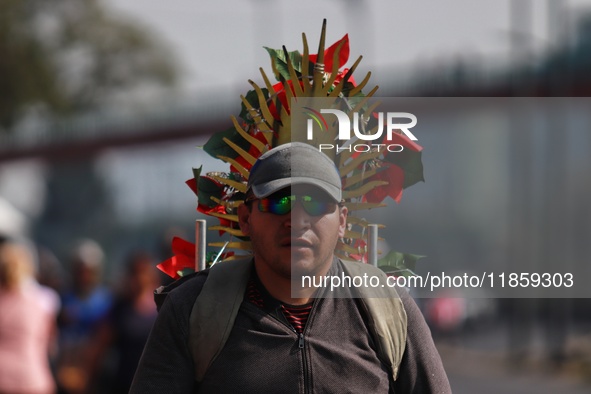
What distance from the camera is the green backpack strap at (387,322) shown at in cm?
284

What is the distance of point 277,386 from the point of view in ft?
9.13

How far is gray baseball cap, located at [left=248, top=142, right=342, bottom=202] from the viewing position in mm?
2844

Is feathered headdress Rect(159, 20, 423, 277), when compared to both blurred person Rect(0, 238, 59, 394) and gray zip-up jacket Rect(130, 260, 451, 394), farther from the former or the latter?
blurred person Rect(0, 238, 59, 394)

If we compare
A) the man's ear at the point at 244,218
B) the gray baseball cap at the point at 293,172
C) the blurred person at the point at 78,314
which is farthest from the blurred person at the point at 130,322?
the gray baseball cap at the point at 293,172

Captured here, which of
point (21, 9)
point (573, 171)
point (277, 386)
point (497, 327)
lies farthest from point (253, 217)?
point (21, 9)

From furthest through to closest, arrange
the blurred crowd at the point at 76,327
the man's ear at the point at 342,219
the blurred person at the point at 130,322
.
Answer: the blurred crowd at the point at 76,327
the blurred person at the point at 130,322
the man's ear at the point at 342,219

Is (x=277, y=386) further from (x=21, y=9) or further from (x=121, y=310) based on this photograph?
(x=21, y=9)

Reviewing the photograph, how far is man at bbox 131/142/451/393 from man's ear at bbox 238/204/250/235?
3cm

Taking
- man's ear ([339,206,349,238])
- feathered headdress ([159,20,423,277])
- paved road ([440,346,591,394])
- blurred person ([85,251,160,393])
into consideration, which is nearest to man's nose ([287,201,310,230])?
man's ear ([339,206,349,238])

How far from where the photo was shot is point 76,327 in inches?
342

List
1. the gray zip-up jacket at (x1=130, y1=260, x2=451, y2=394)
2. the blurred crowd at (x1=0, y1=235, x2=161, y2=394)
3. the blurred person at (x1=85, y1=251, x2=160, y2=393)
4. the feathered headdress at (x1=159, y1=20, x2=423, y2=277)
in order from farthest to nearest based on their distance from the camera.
→ the blurred crowd at (x1=0, y1=235, x2=161, y2=394) < the blurred person at (x1=85, y1=251, x2=160, y2=393) < the feathered headdress at (x1=159, y1=20, x2=423, y2=277) < the gray zip-up jacket at (x1=130, y1=260, x2=451, y2=394)

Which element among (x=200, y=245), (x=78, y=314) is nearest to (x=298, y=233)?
(x=200, y=245)

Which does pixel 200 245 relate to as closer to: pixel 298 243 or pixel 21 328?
pixel 298 243

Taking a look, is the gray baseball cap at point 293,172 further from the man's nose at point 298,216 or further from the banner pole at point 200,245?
the banner pole at point 200,245
